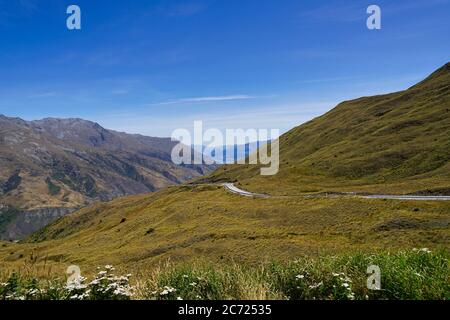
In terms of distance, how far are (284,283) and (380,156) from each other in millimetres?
130500

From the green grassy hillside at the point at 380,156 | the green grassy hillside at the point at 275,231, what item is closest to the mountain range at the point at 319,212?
the green grassy hillside at the point at 275,231

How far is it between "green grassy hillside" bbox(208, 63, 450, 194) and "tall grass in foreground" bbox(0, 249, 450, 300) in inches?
2924

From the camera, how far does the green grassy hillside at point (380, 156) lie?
356ft

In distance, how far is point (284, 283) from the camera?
11.8m

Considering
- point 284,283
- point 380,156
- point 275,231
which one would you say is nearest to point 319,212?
point 275,231

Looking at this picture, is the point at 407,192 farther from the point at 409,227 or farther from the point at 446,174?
the point at 409,227

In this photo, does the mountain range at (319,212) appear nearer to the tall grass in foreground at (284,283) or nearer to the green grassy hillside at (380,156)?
the green grassy hillside at (380,156)

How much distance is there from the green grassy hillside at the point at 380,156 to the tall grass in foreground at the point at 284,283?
74.3 m

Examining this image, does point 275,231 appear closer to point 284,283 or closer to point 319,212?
point 319,212

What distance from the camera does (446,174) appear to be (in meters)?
99.0

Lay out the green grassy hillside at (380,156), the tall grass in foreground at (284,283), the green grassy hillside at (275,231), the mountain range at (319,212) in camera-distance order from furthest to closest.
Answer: the green grassy hillside at (380,156)
the mountain range at (319,212)
the green grassy hillside at (275,231)
the tall grass in foreground at (284,283)

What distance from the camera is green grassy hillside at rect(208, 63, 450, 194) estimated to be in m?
A: 108
